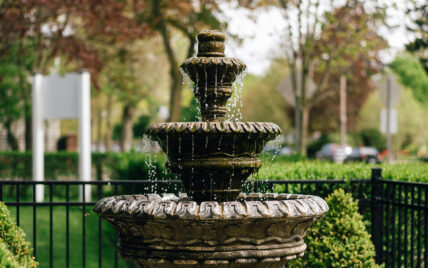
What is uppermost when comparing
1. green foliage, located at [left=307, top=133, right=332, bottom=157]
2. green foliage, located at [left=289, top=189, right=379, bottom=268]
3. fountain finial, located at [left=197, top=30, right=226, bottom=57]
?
fountain finial, located at [left=197, top=30, right=226, bottom=57]

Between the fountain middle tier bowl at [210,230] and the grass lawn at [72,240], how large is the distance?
4.90 metres

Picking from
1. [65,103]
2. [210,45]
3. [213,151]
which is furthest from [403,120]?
[213,151]

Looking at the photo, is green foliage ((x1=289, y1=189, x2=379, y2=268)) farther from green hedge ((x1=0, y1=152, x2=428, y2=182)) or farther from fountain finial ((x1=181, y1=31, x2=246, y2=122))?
fountain finial ((x1=181, y1=31, x2=246, y2=122))

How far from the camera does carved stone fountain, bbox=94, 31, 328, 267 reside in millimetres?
4035

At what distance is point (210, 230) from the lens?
4.04 metres

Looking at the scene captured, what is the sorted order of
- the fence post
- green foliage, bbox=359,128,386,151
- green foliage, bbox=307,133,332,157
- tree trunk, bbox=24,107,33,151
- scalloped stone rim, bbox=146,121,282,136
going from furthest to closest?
green foliage, bbox=359,128,386,151, green foliage, bbox=307,133,332,157, tree trunk, bbox=24,107,33,151, the fence post, scalloped stone rim, bbox=146,121,282,136

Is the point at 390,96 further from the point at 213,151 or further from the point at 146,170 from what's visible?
the point at 213,151

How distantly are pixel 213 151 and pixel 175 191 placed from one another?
4489 mm

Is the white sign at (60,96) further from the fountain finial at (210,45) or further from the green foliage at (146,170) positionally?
the fountain finial at (210,45)

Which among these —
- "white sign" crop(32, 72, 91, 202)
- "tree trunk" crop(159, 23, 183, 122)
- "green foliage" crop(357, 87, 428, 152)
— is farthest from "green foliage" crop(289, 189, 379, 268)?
"green foliage" crop(357, 87, 428, 152)

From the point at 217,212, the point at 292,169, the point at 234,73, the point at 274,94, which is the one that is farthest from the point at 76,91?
the point at 274,94

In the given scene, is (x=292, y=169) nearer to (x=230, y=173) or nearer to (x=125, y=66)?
(x=230, y=173)

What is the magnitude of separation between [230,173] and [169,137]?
55cm

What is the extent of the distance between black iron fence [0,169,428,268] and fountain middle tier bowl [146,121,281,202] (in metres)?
1.59
